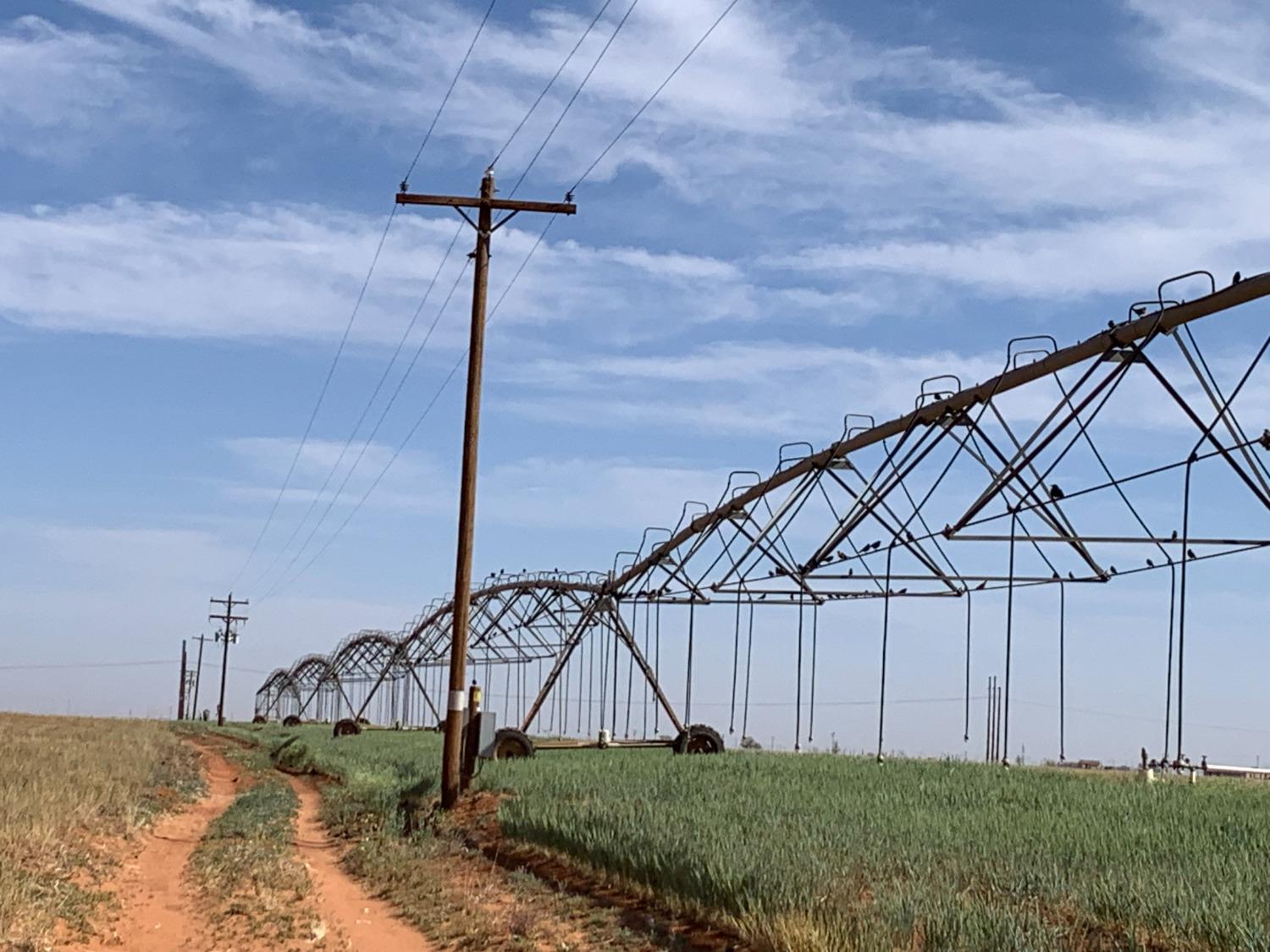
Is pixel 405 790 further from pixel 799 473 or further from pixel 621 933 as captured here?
pixel 621 933

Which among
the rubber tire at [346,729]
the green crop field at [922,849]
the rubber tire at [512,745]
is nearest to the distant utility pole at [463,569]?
the green crop field at [922,849]

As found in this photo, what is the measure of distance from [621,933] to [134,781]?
58.9 ft

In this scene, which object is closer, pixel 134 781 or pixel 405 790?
pixel 405 790

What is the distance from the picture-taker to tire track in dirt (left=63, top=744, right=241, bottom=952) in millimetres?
13062

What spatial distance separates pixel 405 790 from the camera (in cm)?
2539

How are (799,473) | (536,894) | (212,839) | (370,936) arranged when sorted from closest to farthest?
(370,936) < (536,894) < (212,839) < (799,473)

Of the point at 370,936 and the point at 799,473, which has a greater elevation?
the point at 799,473

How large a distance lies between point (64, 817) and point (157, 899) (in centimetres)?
416

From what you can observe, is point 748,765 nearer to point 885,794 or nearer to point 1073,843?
point 885,794

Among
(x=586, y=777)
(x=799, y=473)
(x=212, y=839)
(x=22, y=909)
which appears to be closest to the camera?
(x=22, y=909)

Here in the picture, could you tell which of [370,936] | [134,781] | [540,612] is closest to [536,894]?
[370,936]

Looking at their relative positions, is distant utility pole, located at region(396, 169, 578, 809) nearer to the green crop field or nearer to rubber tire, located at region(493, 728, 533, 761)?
the green crop field

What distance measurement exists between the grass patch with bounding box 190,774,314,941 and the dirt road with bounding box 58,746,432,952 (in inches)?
7.7

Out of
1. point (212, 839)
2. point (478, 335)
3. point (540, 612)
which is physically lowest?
point (212, 839)
